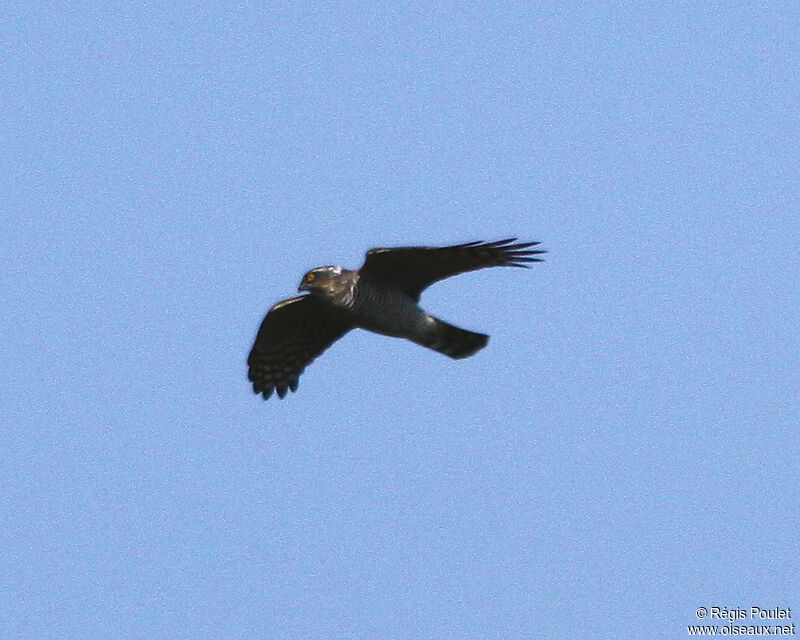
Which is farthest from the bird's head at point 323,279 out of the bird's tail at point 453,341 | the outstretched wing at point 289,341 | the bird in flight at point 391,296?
the bird's tail at point 453,341

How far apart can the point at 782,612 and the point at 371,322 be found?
18.3 ft

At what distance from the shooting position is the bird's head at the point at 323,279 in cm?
1645

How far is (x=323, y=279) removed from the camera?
1647cm

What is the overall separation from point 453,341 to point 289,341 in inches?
95.3

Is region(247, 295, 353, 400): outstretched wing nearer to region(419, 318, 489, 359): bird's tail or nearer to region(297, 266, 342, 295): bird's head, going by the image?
region(297, 266, 342, 295): bird's head

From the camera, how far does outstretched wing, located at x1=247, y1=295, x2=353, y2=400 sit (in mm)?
17953

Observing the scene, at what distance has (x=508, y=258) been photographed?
16016 millimetres

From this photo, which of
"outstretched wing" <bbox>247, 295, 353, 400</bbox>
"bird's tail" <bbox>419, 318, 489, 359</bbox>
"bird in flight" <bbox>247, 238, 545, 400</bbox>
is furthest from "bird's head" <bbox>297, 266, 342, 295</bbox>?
"bird's tail" <bbox>419, 318, 489, 359</bbox>

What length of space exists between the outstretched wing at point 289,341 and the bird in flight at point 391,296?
1 centimetres

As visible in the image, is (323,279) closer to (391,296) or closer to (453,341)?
(391,296)

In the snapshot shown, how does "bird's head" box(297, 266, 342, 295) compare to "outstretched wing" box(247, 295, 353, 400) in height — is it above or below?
below

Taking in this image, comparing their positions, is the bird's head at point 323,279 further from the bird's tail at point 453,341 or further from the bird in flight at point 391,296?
the bird's tail at point 453,341

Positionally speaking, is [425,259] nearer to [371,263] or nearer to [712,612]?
[371,263]

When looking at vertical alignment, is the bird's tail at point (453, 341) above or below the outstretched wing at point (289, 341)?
below
